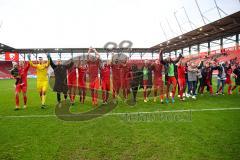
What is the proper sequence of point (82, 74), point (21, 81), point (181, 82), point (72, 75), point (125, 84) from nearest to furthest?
1. point (21, 81)
2. point (72, 75)
3. point (82, 74)
4. point (125, 84)
5. point (181, 82)

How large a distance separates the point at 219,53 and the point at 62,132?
3822 centimetres

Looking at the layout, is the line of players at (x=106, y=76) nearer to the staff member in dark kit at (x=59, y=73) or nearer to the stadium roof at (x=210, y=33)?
the staff member in dark kit at (x=59, y=73)

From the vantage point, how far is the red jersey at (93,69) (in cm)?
1139

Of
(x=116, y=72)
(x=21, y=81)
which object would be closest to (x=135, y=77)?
(x=116, y=72)

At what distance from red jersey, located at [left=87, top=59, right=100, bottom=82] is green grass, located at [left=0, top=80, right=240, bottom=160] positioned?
354 cm

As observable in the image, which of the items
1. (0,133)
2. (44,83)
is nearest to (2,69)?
(44,83)

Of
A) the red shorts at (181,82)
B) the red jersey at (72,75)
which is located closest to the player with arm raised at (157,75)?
the red shorts at (181,82)

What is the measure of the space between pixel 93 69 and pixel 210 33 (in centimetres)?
3423

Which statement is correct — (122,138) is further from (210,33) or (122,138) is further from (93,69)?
(210,33)

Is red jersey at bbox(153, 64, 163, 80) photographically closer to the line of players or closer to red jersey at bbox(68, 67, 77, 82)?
the line of players

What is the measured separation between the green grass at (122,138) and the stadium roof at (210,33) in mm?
27051

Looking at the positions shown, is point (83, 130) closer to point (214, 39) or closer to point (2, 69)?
point (214, 39)

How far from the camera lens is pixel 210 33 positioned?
40.5 meters

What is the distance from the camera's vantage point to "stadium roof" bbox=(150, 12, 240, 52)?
32900mm
